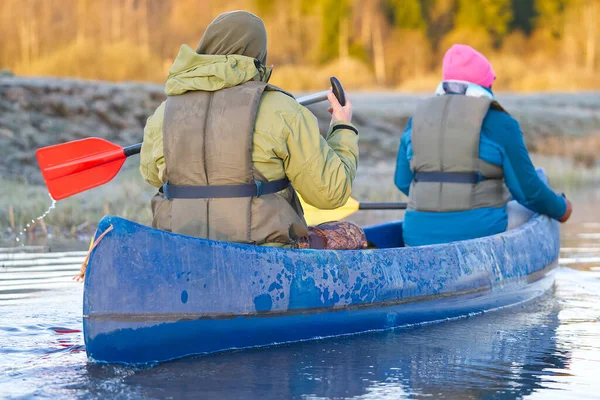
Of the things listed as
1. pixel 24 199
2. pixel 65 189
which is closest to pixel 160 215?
pixel 65 189

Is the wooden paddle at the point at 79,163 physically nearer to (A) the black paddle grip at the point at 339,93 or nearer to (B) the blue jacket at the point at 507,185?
(A) the black paddle grip at the point at 339,93

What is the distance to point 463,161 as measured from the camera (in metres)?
6.70

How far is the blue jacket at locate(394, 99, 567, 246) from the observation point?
670 centimetres

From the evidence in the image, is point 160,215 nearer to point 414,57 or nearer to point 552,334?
point 552,334

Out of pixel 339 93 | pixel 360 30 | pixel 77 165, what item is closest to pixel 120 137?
pixel 77 165

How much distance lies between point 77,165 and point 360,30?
37.8 meters

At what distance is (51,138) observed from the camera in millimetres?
14523

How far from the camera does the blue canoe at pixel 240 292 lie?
4.78 metres

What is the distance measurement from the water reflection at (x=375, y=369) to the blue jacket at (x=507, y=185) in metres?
1.04

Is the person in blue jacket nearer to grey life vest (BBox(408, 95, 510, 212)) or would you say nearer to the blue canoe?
grey life vest (BBox(408, 95, 510, 212))

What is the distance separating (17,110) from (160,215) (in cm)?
1006

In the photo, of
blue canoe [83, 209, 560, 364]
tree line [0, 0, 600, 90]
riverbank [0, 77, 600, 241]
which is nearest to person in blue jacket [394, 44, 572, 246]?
blue canoe [83, 209, 560, 364]

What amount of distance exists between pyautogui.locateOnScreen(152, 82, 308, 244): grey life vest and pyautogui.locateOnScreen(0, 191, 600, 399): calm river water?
575mm

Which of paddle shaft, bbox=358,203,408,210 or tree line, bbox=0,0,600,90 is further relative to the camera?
tree line, bbox=0,0,600,90
